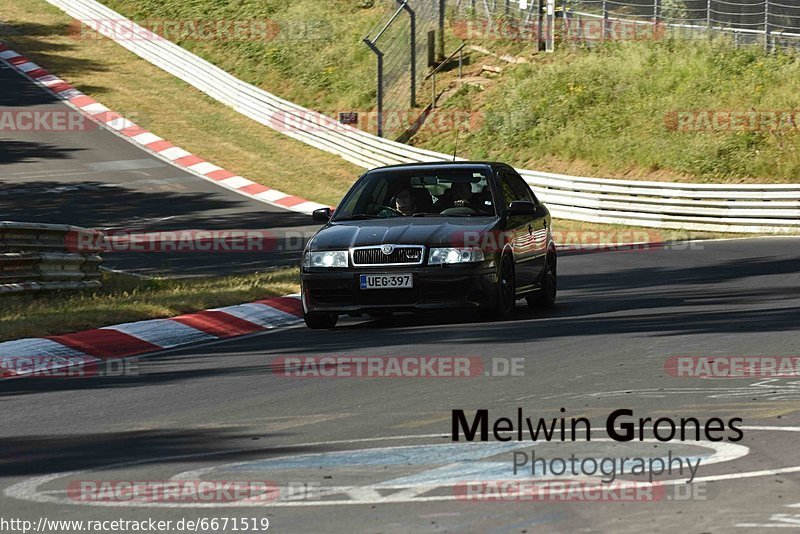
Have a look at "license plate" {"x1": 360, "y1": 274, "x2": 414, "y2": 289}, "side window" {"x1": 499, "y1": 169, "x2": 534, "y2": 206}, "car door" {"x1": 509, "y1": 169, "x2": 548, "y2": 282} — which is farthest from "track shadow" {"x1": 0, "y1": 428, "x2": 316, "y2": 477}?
"car door" {"x1": 509, "y1": 169, "x2": 548, "y2": 282}

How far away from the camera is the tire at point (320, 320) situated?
13.1 m

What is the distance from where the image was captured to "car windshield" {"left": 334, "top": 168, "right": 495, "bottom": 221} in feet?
44.8

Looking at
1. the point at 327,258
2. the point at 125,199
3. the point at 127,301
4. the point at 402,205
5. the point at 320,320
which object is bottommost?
the point at 320,320

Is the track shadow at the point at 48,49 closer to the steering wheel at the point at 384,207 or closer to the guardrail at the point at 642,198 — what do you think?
the guardrail at the point at 642,198

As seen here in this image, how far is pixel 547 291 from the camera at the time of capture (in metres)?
14.6

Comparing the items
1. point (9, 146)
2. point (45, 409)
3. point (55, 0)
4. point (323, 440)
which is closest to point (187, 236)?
point (9, 146)

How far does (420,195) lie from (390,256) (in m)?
1.25

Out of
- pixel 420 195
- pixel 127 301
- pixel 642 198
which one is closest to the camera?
pixel 420 195
